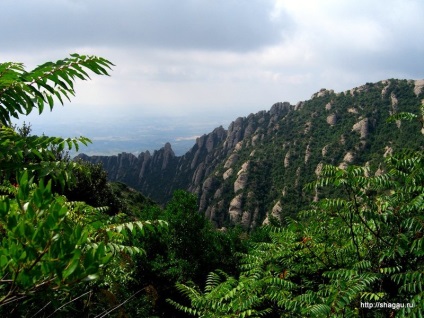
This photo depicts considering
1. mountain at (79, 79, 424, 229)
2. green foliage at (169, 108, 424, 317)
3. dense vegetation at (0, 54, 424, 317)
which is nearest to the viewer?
dense vegetation at (0, 54, 424, 317)

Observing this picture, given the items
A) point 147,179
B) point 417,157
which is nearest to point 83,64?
point 417,157

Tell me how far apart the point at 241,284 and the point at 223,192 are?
4037 inches

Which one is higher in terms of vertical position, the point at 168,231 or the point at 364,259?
the point at 168,231

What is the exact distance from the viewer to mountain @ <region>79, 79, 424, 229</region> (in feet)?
303

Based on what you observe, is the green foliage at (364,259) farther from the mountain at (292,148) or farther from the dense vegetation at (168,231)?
the mountain at (292,148)

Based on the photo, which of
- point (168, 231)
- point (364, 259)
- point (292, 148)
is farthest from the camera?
point (292, 148)

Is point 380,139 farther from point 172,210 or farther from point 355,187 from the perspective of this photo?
point 355,187

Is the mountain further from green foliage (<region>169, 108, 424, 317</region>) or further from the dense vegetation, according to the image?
green foliage (<region>169, 108, 424, 317</region>)

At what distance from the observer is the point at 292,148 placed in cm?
10975

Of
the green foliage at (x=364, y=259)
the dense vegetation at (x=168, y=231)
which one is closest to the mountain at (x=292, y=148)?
the dense vegetation at (x=168, y=231)

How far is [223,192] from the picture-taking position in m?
108

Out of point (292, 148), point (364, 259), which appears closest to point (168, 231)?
point (364, 259)

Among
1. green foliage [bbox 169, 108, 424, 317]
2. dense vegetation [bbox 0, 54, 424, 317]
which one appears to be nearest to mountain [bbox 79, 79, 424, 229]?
dense vegetation [bbox 0, 54, 424, 317]

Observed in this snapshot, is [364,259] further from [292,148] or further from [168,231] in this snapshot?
[292,148]
